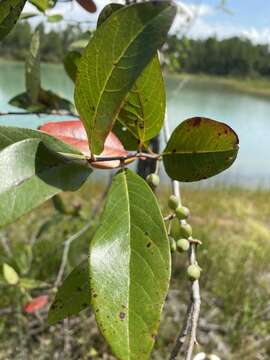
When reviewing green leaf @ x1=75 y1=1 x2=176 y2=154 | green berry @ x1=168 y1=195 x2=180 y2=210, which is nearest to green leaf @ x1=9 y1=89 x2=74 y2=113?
green berry @ x1=168 y1=195 x2=180 y2=210

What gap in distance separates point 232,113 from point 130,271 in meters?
16.4

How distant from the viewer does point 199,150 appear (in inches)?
13.5

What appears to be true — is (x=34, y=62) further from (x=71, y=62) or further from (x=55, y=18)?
(x=55, y=18)

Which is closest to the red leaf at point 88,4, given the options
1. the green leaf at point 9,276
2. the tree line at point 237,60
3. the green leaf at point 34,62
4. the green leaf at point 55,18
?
the green leaf at point 34,62

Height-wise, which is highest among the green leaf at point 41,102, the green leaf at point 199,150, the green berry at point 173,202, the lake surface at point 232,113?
the green leaf at point 199,150

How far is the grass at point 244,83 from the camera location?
24281mm

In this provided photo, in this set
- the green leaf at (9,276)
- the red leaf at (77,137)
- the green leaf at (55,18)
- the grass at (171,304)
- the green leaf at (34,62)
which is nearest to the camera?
the red leaf at (77,137)

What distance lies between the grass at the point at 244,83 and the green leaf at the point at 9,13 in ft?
77.0

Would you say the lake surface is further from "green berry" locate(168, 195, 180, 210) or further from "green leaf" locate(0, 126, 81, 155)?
"green leaf" locate(0, 126, 81, 155)

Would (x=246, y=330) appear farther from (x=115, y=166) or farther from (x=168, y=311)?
(x=115, y=166)

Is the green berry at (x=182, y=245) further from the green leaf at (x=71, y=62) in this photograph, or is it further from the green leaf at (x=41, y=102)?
the green leaf at (x=41, y=102)

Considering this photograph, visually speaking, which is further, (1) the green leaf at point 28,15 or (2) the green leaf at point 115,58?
(1) the green leaf at point 28,15

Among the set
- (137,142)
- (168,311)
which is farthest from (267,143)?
(137,142)

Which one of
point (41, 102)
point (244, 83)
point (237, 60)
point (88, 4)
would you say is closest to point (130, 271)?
point (88, 4)
